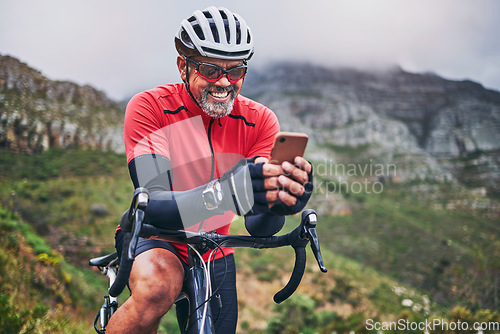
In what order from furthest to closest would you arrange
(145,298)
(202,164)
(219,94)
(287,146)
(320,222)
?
(320,222), (202,164), (219,94), (145,298), (287,146)

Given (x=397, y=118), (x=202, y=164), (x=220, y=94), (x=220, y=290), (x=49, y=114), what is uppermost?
(x=220, y=94)

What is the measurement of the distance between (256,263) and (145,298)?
2433 centimetres

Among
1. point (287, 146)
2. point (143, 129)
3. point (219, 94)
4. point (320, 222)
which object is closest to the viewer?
point (287, 146)

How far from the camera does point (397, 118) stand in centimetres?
12619

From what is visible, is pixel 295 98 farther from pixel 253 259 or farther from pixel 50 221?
pixel 50 221

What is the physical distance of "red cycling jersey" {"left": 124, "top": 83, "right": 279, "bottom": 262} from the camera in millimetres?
2500

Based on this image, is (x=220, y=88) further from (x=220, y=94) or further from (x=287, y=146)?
(x=287, y=146)

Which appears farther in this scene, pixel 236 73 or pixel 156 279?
pixel 236 73

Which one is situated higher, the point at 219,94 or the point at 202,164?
the point at 219,94

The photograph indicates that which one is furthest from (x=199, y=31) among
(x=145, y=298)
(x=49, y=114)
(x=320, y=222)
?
(x=320, y=222)

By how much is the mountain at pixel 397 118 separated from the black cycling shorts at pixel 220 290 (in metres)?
92.8

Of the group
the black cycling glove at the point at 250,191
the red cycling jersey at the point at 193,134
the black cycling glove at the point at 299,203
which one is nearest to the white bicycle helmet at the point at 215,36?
the red cycling jersey at the point at 193,134

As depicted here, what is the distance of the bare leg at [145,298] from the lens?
2.08 metres

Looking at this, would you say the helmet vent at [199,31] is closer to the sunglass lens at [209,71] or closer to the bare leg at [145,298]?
the sunglass lens at [209,71]
